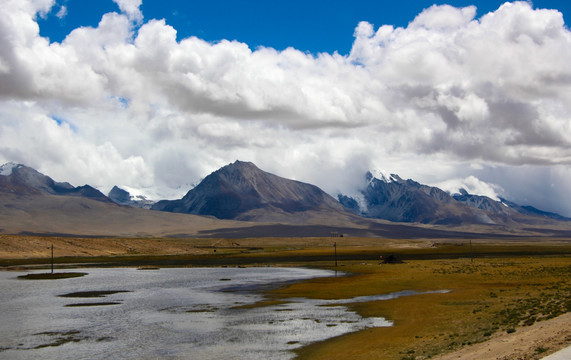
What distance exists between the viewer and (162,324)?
47.2m

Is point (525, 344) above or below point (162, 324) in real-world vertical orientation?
above

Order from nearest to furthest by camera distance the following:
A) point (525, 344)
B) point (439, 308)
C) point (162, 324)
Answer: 1. point (525, 344)
2. point (162, 324)
3. point (439, 308)

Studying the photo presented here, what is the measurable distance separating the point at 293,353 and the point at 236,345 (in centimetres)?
459

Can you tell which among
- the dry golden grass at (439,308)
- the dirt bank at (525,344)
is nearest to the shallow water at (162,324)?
the dry golden grass at (439,308)

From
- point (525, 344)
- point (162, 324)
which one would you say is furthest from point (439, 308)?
point (162, 324)

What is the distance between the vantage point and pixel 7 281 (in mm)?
86250

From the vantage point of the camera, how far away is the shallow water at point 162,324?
37250 mm

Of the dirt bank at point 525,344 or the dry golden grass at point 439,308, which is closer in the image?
the dirt bank at point 525,344

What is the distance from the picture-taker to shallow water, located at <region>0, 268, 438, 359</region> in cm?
3725

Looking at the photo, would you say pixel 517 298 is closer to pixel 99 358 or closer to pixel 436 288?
pixel 436 288

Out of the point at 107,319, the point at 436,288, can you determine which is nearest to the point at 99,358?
the point at 107,319

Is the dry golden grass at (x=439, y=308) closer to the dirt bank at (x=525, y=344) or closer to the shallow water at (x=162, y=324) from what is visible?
the dirt bank at (x=525, y=344)

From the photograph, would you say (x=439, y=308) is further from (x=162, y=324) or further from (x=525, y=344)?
(x=162, y=324)

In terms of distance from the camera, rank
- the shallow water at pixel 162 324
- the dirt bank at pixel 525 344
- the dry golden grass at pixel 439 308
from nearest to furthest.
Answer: the dirt bank at pixel 525 344
the dry golden grass at pixel 439 308
the shallow water at pixel 162 324
